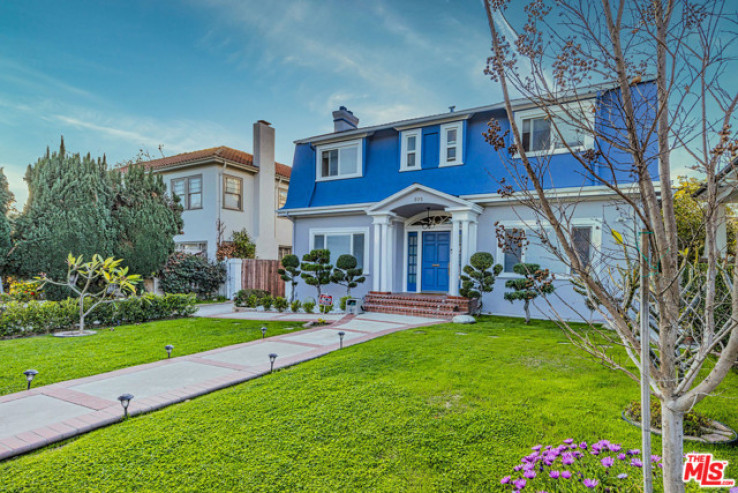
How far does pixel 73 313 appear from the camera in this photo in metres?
8.79

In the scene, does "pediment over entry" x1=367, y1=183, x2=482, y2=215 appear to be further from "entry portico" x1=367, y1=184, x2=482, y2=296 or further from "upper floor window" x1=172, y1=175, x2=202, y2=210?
"upper floor window" x1=172, y1=175, x2=202, y2=210

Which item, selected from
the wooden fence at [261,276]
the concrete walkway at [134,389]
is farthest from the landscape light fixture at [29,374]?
the wooden fence at [261,276]

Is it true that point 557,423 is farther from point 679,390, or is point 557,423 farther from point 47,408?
point 47,408

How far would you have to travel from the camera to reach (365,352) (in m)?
6.62

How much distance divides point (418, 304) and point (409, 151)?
5.14 metres

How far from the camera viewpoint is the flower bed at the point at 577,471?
7.85ft

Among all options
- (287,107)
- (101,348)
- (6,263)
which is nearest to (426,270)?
(287,107)

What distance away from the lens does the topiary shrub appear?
15320 mm

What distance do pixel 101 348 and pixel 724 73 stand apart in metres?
8.77

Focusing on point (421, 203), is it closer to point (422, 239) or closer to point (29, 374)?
point (422, 239)

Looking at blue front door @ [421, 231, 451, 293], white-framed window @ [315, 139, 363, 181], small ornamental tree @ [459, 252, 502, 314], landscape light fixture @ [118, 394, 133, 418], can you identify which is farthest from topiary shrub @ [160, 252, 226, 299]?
landscape light fixture @ [118, 394, 133, 418]

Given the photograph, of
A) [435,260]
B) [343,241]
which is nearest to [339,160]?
[343,241]

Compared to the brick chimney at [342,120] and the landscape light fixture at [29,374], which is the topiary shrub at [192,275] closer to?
the brick chimney at [342,120]

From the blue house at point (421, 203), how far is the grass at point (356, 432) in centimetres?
588
